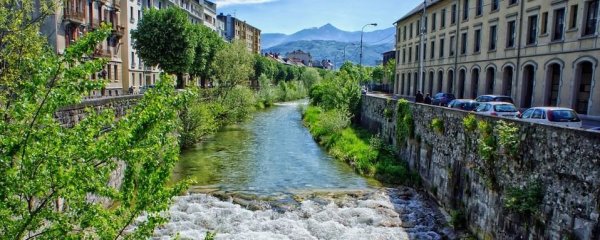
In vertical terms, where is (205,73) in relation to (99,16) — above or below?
below

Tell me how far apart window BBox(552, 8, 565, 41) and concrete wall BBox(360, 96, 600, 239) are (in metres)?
15.4

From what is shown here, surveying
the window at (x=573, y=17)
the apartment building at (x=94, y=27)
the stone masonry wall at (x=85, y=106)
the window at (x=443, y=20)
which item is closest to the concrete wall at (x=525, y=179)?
the stone masonry wall at (x=85, y=106)

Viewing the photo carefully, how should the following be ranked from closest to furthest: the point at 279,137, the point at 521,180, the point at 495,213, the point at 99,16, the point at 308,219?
the point at 521,180
the point at 495,213
the point at 308,219
the point at 279,137
the point at 99,16

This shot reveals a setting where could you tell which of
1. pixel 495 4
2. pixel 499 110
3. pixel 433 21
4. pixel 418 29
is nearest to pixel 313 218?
pixel 499 110

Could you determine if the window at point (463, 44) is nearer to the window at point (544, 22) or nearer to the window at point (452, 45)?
the window at point (452, 45)

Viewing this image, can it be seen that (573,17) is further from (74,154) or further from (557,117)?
(74,154)

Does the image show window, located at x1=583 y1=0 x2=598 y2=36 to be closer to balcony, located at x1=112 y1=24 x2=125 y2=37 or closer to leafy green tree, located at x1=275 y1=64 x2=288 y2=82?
balcony, located at x1=112 y1=24 x2=125 y2=37

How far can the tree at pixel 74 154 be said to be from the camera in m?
5.07

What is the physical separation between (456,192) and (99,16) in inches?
1657

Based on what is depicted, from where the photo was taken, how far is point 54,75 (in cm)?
542

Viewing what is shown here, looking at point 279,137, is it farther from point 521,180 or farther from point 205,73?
point 521,180

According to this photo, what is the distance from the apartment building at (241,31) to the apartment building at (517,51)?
241 ft

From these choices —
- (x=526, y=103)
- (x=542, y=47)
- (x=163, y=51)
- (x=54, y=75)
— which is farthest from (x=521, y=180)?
(x=163, y=51)

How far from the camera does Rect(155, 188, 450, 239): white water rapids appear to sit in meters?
14.7
